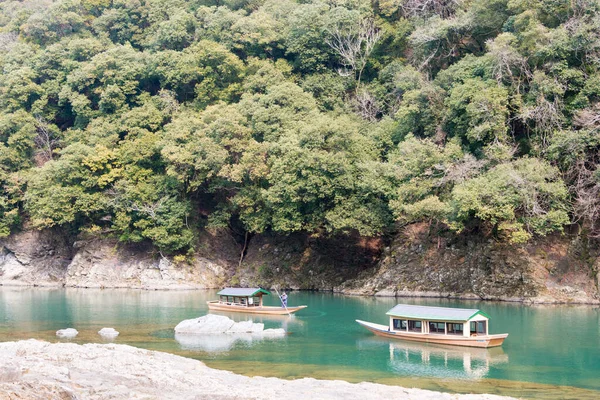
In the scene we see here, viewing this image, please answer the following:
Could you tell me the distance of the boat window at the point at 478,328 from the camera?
28609 mm

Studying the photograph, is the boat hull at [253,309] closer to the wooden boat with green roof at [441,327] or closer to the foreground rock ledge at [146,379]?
the wooden boat with green roof at [441,327]

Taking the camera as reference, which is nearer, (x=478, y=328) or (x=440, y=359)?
(x=440, y=359)

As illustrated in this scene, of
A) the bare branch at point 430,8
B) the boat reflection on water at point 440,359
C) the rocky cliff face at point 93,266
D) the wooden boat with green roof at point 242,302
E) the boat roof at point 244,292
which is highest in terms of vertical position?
the bare branch at point 430,8

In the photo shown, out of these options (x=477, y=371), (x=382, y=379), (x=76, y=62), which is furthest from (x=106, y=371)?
(x=76, y=62)

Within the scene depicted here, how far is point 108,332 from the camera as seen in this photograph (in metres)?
31.2

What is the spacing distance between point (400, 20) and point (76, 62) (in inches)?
1276

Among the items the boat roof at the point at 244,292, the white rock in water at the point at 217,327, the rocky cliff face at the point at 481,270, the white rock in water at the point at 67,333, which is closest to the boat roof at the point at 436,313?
the white rock in water at the point at 217,327

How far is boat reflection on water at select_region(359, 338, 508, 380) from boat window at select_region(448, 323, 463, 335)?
0.79m

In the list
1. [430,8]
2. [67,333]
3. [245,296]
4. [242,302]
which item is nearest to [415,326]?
[245,296]

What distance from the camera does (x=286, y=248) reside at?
5184cm

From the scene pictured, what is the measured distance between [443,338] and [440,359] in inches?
113

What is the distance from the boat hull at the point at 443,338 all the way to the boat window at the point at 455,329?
0.43 meters

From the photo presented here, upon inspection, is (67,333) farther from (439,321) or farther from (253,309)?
(439,321)

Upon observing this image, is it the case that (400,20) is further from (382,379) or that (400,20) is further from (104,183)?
(382,379)
